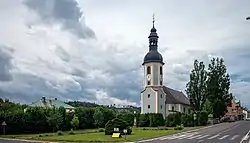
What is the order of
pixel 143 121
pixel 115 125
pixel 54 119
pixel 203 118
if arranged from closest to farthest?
pixel 115 125 → pixel 54 119 → pixel 203 118 → pixel 143 121

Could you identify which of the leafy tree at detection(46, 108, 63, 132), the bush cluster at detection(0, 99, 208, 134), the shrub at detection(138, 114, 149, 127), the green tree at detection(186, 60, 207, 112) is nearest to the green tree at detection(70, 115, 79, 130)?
the bush cluster at detection(0, 99, 208, 134)

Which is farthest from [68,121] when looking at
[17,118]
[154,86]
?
[154,86]

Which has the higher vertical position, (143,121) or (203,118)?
(203,118)

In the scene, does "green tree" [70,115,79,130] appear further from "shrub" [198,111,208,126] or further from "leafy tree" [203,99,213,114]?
"leafy tree" [203,99,213,114]

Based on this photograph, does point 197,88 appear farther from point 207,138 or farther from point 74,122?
point 207,138

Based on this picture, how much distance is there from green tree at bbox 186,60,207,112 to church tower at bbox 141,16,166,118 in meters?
7.16

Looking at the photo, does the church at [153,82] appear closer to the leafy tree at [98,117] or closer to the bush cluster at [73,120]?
the bush cluster at [73,120]

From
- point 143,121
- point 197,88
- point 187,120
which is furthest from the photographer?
point 197,88

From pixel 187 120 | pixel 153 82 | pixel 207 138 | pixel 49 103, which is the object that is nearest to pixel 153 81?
A: pixel 153 82

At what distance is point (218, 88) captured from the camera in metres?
92.5

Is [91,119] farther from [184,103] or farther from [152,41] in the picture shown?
[184,103]

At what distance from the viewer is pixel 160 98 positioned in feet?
321

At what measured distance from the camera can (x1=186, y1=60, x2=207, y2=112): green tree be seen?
95875mm

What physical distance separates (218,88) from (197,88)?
5.66 m
